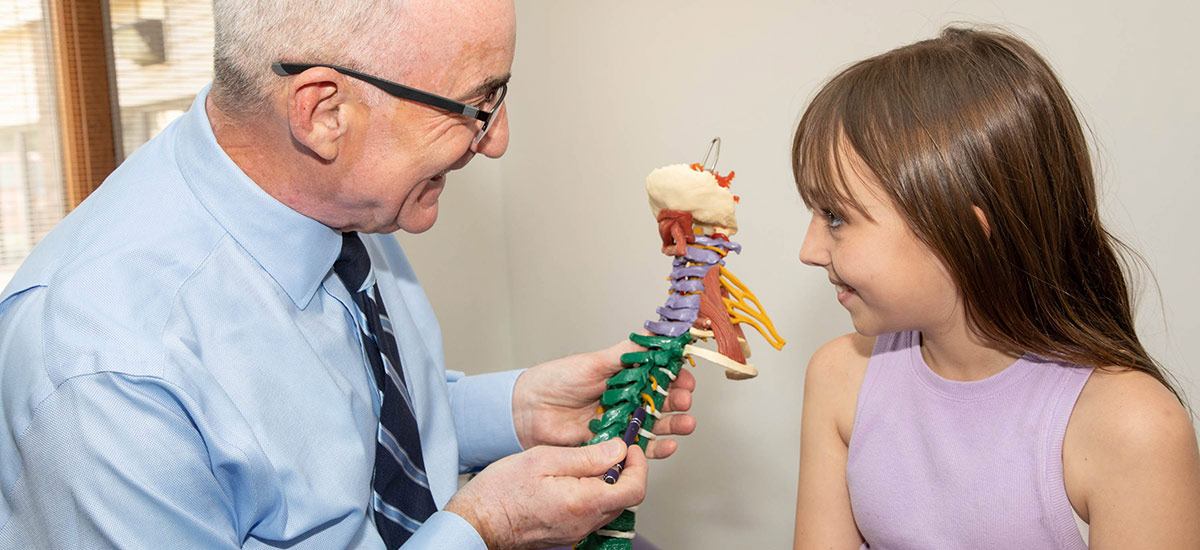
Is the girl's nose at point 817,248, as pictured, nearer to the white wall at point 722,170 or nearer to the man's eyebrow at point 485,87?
the man's eyebrow at point 485,87

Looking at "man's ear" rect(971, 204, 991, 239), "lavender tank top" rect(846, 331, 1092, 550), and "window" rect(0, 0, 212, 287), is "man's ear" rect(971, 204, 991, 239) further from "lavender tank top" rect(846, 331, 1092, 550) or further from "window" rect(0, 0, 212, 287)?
"window" rect(0, 0, 212, 287)

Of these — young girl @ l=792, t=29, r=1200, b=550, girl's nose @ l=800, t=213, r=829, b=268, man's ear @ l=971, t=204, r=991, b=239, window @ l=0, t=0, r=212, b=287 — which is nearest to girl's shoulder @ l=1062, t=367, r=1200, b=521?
young girl @ l=792, t=29, r=1200, b=550

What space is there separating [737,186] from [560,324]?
3.23ft

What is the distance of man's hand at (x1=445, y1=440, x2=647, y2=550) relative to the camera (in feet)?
3.75

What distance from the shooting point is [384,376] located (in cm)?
127

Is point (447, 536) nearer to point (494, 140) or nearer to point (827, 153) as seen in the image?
point (494, 140)

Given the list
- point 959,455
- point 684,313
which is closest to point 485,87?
point 684,313

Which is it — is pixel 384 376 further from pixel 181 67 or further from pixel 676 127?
pixel 181 67

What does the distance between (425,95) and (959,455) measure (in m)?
0.87

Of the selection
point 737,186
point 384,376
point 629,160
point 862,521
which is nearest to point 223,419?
point 384,376

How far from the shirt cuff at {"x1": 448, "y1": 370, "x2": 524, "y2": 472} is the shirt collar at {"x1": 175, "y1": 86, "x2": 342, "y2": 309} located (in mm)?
505

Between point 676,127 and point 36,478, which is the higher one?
point 676,127

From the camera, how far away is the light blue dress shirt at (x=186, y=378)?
3.14 feet

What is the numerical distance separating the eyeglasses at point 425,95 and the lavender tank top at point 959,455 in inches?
27.4
